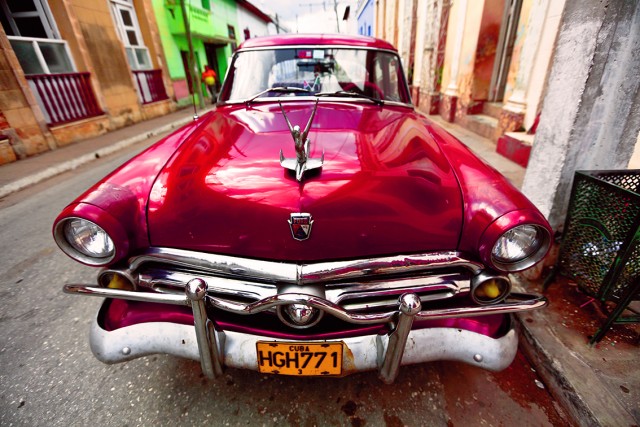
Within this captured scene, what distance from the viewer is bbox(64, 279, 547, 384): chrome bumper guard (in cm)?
113

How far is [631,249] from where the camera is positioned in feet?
5.18

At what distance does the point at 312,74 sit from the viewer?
2.34m

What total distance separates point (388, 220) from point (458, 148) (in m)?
0.73

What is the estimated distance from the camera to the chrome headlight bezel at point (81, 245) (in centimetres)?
123

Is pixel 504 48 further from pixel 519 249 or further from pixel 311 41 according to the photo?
pixel 519 249

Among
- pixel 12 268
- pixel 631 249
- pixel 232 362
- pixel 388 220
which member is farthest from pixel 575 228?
pixel 12 268

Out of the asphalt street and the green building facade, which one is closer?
the asphalt street

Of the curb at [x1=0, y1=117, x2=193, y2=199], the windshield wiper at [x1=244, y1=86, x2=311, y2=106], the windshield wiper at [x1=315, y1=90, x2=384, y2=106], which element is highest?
the windshield wiper at [x1=244, y1=86, x2=311, y2=106]

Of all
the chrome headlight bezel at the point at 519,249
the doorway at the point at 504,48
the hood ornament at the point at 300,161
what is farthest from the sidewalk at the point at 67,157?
the doorway at the point at 504,48

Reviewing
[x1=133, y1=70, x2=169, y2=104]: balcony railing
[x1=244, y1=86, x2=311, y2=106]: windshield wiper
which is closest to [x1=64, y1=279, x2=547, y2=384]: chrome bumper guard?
[x1=244, y1=86, x2=311, y2=106]: windshield wiper

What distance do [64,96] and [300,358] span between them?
27.6ft

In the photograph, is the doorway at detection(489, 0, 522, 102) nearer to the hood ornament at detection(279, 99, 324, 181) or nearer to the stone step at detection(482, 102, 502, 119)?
the stone step at detection(482, 102, 502, 119)

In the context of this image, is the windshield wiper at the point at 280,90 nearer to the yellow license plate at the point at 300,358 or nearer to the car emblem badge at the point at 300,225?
the car emblem badge at the point at 300,225

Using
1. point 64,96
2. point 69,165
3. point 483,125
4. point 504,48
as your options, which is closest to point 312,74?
point 483,125
